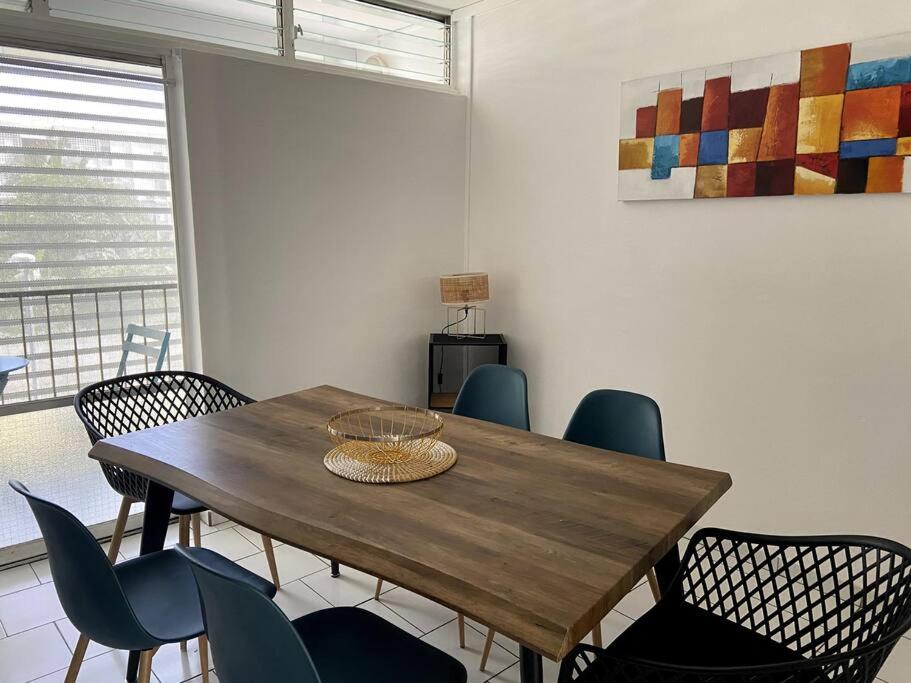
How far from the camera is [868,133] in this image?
8.02 feet

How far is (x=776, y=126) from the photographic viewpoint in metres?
2.70

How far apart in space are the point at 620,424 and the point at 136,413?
1840mm

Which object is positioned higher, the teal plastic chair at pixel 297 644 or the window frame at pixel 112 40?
the window frame at pixel 112 40

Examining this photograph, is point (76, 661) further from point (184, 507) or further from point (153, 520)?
point (184, 507)

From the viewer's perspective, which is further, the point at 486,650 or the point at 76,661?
the point at 486,650

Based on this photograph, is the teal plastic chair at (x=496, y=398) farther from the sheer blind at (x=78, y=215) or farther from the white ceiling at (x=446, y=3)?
the white ceiling at (x=446, y=3)

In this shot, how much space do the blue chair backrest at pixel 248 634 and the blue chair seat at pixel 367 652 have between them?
1.03 feet

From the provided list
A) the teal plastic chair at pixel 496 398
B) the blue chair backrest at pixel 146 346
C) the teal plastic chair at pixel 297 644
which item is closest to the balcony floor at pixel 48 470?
the blue chair backrest at pixel 146 346

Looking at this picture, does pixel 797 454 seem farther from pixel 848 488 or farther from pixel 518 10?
pixel 518 10

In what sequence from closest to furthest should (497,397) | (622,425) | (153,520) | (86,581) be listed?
1. (86,581)
2. (153,520)
3. (622,425)
4. (497,397)

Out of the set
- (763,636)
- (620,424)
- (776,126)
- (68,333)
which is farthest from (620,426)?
(68,333)

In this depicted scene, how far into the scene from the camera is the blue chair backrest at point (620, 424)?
2.32 m

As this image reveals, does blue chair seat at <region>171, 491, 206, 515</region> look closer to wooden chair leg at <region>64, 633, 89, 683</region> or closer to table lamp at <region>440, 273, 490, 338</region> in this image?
wooden chair leg at <region>64, 633, 89, 683</region>

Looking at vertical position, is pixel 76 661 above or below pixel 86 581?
below
